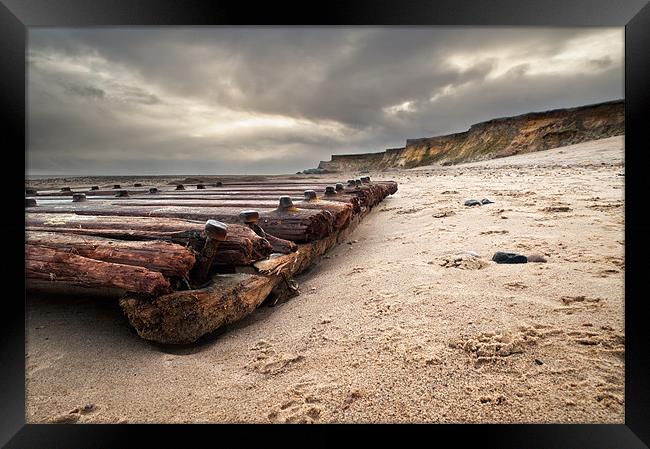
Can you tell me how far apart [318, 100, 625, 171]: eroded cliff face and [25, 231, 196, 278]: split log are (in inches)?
884

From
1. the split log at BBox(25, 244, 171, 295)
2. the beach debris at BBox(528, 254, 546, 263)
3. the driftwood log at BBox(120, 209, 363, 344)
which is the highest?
the split log at BBox(25, 244, 171, 295)

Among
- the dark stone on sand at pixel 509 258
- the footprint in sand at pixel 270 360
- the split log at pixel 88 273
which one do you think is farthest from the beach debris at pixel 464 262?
the split log at pixel 88 273

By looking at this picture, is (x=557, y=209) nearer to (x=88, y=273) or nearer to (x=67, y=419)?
(x=88, y=273)

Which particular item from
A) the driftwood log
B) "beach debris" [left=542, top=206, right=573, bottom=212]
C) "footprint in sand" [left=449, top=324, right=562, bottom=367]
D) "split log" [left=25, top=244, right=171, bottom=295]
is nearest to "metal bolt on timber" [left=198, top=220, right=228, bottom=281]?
the driftwood log

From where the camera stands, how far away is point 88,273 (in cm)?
158

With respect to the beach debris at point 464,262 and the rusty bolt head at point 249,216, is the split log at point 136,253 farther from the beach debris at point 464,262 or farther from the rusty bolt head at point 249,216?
the beach debris at point 464,262

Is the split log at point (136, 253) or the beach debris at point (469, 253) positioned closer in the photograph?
the split log at point (136, 253)

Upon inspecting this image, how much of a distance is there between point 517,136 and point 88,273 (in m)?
37.4

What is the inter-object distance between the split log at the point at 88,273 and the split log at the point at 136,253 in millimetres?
56

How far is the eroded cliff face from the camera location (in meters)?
26.2

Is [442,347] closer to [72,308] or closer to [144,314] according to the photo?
[144,314]

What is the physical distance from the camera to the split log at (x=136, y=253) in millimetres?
1628

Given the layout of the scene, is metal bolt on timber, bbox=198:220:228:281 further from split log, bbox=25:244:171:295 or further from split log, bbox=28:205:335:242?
split log, bbox=28:205:335:242

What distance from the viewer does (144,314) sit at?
157 centimetres
